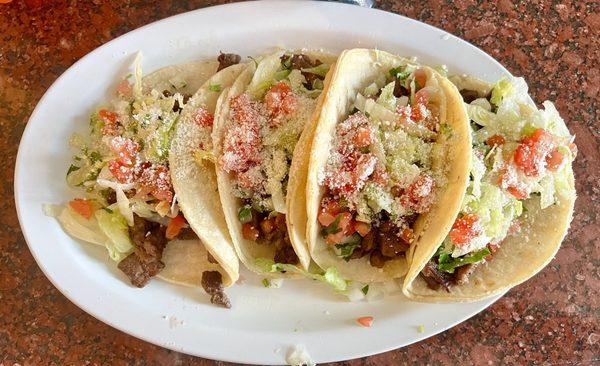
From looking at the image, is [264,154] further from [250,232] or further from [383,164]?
[383,164]

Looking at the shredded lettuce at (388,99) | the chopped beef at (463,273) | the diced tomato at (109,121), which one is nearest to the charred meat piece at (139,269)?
the diced tomato at (109,121)

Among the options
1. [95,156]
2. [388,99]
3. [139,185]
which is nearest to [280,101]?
[388,99]

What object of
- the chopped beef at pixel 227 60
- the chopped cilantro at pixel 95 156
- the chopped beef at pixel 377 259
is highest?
the chopped beef at pixel 227 60

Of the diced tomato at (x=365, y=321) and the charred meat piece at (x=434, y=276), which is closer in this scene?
the charred meat piece at (x=434, y=276)

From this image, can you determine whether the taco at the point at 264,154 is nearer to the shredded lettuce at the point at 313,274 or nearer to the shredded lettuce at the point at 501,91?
the shredded lettuce at the point at 313,274

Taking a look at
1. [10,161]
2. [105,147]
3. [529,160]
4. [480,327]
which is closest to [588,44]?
[529,160]

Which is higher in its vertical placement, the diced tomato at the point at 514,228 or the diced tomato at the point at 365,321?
the diced tomato at the point at 514,228

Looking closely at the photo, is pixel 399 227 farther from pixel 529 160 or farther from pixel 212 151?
pixel 212 151

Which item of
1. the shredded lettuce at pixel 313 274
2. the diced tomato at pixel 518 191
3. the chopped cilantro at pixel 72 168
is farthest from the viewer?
the chopped cilantro at pixel 72 168
